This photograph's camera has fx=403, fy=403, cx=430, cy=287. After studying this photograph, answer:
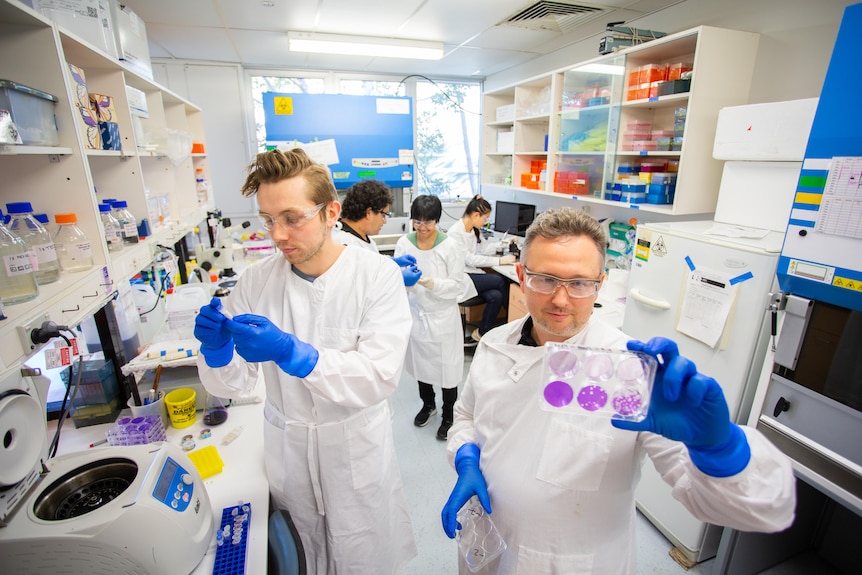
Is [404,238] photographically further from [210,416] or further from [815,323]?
[815,323]

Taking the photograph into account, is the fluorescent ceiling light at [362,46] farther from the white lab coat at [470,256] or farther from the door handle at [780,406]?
the door handle at [780,406]

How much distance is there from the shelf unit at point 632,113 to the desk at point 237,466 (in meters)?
2.45

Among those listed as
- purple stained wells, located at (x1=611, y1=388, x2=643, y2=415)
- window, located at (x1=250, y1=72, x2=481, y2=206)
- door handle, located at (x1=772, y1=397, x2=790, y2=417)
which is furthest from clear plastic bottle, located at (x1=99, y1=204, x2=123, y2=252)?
window, located at (x1=250, y1=72, x2=481, y2=206)

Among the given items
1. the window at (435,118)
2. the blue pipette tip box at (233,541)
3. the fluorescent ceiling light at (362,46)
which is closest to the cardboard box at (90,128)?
the blue pipette tip box at (233,541)

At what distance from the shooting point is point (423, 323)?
2.62 meters

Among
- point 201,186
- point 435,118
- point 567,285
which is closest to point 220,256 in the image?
point 201,186

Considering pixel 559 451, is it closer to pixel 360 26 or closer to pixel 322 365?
pixel 322 365

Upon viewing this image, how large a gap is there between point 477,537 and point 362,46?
13.2 ft

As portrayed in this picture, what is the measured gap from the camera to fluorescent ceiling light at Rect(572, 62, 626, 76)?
2652 mm

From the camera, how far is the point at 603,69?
2816mm

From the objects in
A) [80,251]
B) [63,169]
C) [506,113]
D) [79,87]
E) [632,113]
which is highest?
[506,113]

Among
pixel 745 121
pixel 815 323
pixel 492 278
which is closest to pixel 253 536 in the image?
pixel 815 323

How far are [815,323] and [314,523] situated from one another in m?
1.80

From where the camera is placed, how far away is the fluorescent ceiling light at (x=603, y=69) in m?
2.65
